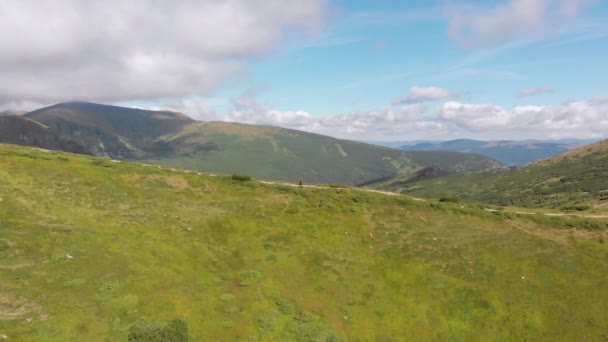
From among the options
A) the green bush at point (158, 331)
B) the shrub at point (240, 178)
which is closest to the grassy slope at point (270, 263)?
the green bush at point (158, 331)

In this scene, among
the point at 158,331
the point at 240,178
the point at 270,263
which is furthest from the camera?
the point at 240,178

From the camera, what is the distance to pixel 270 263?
141ft

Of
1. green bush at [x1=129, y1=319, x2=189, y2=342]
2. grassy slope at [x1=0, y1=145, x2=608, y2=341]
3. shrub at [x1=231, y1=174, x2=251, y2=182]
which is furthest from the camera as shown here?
shrub at [x1=231, y1=174, x2=251, y2=182]

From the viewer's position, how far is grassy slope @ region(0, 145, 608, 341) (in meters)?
32.0

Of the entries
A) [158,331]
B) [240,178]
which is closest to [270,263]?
[158,331]

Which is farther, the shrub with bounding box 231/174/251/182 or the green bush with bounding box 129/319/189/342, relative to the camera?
the shrub with bounding box 231/174/251/182

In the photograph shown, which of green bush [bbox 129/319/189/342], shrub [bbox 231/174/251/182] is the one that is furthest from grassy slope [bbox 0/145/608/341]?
shrub [bbox 231/174/251/182]

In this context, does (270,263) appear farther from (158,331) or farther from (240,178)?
(240,178)

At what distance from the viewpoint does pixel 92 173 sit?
2226 inches

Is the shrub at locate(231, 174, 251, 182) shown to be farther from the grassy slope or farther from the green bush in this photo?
the green bush

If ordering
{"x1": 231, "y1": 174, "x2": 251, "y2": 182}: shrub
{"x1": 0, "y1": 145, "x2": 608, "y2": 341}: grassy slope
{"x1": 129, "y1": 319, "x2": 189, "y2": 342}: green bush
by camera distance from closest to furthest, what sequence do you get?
{"x1": 129, "y1": 319, "x2": 189, "y2": 342}: green bush < {"x1": 0, "y1": 145, "x2": 608, "y2": 341}: grassy slope < {"x1": 231, "y1": 174, "x2": 251, "y2": 182}: shrub

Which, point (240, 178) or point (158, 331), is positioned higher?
point (240, 178)

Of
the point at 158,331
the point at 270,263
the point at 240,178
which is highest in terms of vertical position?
the point at 240,178

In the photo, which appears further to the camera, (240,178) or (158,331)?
(240,178)
